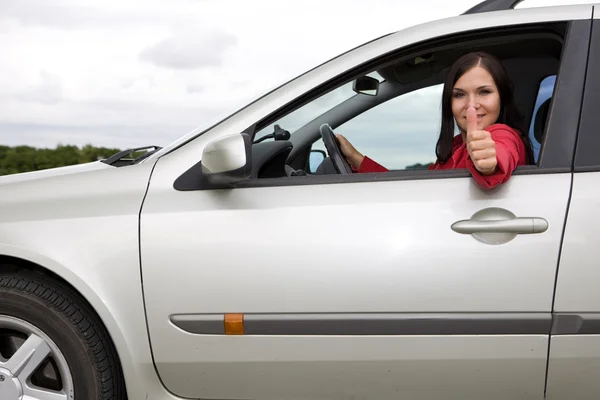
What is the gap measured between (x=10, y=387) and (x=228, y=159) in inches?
44.9

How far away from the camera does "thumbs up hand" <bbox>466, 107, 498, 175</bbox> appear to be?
2.03 metres

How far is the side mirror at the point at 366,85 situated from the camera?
2.80m

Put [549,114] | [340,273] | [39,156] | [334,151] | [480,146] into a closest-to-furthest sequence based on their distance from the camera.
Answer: [480,146], [340,273], [549,114], [334,151], [39,156]

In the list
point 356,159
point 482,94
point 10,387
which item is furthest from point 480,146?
point 10,387

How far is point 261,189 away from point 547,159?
0.92 metres

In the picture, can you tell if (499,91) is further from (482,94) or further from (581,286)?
(581,286)

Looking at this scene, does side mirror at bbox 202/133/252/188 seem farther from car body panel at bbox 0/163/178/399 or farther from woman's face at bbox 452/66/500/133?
woman's face at bbox 452/66/500/133

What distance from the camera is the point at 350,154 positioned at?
2812 millimetres

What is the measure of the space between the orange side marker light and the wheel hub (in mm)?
798

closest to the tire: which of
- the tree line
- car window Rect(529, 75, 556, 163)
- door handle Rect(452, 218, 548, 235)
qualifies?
door handle Rect(452, 218, 548, 235)

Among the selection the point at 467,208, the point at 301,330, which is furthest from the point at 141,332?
the point at 467,208

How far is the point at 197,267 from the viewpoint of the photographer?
2191mm

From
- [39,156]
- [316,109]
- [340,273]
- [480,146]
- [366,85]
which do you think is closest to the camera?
[480,146]

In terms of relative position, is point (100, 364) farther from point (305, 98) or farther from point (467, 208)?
point (467, 208)
